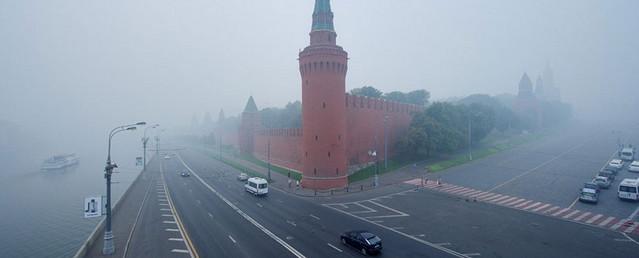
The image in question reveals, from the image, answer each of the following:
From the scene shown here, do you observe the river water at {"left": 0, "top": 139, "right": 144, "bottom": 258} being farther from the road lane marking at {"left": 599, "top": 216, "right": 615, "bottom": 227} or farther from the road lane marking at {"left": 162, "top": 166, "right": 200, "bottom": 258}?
the road lane marking at {"left": 599, "top": 216, "right": 615, "bottom": 227}

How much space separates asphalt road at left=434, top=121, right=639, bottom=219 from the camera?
3391cm

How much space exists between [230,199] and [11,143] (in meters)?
206

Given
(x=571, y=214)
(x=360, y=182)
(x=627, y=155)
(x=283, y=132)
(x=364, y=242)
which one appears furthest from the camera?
(x=283, y=132)

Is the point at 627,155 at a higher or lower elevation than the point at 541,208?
higher

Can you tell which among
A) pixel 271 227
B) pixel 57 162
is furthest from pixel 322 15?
pixel 57 162

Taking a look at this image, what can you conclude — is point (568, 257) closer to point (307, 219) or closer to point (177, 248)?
point (307, 219)

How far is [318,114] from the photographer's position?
4338cm

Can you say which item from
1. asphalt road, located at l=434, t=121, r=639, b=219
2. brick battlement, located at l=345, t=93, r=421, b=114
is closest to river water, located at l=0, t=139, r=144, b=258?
brick battlement, located at l=345, t=93, r=421, b=114

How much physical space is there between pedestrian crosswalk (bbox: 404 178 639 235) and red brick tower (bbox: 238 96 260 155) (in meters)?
57.1

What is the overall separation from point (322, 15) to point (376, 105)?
60.9 ft

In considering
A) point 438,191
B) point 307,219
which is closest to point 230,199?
point 307,219

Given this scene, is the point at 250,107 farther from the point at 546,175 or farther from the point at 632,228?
the point at 632,228

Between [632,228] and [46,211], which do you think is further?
[46,211]

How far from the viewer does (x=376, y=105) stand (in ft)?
186
